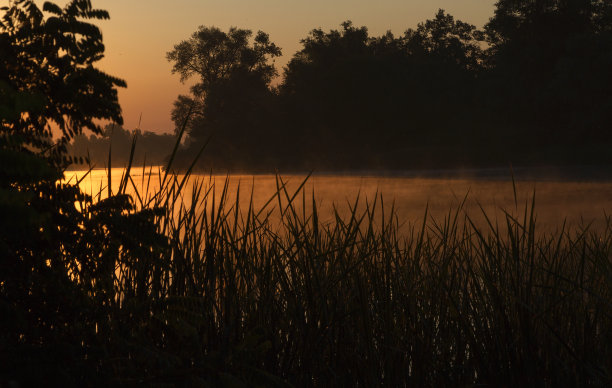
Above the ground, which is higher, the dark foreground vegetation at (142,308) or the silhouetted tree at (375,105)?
the silhouetted tree at (375,105)

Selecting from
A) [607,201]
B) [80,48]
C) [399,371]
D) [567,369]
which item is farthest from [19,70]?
[607,201]

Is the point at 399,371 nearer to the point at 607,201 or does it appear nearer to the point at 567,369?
the point at 567,369

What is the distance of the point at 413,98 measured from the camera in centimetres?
4900

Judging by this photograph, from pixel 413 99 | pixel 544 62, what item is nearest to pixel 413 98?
pixel 413 99

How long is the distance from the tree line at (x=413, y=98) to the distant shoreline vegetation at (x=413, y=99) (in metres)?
0.08

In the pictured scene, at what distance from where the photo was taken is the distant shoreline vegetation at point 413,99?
38.6 metres

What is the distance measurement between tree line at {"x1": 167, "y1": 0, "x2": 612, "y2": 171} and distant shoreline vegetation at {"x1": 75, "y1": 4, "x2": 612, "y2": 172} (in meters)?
0.08

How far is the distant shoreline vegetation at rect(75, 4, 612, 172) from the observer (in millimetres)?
38562

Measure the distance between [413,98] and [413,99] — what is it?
108 millimetres

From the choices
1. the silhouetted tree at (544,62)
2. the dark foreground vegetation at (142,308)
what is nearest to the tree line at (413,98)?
the silhouetted tree at (544,62)

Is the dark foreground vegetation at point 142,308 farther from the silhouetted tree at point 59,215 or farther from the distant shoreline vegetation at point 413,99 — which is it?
the distant shoreline vegetation at point 413,99

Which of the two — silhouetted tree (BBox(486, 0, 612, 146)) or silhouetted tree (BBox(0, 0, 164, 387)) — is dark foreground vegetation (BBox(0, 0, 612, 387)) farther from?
silhouetted tree (BBox(486, 0, 612, 146))

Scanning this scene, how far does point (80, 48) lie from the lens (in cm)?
205

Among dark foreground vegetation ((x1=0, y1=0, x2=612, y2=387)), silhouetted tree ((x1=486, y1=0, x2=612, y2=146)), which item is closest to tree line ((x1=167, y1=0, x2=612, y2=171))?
silhouetted tree ((x1=486, y1=0, x2=612, y2=146))
